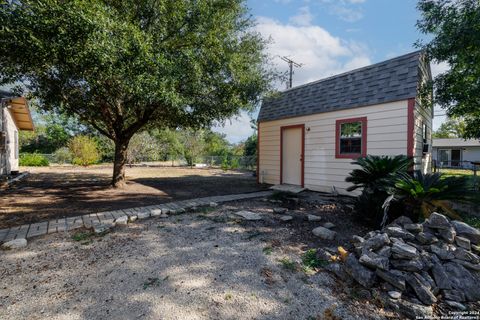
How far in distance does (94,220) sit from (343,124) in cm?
620

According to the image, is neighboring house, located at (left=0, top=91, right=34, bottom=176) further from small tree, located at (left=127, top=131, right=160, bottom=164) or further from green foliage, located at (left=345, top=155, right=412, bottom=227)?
green foliage, located at (left=345, top=155, right=412, bottom=227)

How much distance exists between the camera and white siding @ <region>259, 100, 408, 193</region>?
18.3 ft

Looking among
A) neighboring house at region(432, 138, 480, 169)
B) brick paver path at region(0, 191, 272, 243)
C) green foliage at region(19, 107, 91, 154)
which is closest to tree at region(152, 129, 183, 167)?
green foliage at region(19, 107, 91, 154)

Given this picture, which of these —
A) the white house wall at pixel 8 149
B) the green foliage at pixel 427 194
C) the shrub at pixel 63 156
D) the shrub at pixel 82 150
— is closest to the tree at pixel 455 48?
the green foliage at pixel 427 194

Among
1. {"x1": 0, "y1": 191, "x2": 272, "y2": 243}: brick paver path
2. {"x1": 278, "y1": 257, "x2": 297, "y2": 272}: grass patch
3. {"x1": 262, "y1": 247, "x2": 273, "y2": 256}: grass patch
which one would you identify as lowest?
{"x1": 278, "y1": 257, "x2": 297, "y2": 272}: grass patch

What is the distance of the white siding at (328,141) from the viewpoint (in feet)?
18.3

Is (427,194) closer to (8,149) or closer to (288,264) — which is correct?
(288,264)

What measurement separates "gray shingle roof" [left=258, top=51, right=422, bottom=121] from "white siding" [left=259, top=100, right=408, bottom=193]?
0.19m

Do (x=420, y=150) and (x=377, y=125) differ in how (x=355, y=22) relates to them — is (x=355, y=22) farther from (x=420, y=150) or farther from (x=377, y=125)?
(x=420, y=150)

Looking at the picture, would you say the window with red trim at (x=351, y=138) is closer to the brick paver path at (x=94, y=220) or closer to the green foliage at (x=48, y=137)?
the brick paver path at (x=94, y=220)

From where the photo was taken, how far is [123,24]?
4133 mm

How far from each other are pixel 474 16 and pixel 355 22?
3175 mm

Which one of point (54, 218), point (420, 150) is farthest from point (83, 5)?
point (420, 150)

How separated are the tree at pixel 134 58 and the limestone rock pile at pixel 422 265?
428 centimetres
